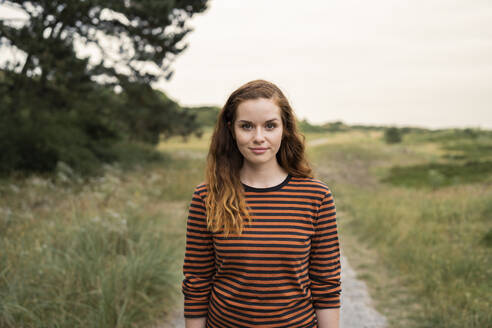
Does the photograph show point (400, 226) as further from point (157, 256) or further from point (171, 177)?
point (171, 177)

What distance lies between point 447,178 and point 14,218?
1509 cm

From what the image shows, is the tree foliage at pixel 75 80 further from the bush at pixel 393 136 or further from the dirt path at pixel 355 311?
the bush at pixel 393 136

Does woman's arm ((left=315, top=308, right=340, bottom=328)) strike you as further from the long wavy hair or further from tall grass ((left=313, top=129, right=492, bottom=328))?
tall grass ((left=313, top=129, right=492, bottom=328))

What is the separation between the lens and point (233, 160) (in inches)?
75.8

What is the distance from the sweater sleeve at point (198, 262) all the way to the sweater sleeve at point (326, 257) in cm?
52

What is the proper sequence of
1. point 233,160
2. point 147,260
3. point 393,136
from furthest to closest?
1. point 393,136
2. point 147,260
3. point 233,160

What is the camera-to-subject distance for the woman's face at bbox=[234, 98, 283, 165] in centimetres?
170

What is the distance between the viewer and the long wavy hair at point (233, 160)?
1701 millimetres

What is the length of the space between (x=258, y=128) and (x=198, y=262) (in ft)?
2.39

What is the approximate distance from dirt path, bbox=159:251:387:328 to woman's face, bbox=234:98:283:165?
270 cm

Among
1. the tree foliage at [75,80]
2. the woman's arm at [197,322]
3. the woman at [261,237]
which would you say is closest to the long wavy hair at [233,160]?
the woman at [261,237]

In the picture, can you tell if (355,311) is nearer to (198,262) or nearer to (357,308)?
(357,308)

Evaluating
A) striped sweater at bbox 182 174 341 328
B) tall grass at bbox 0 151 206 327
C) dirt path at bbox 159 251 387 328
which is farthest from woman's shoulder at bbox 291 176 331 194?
dirt path at bbox 159 251 387 328

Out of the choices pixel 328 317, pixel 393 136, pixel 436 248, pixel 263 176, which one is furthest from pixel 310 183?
pixel 393 136
